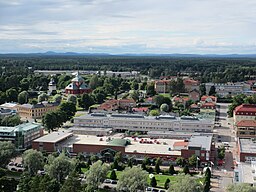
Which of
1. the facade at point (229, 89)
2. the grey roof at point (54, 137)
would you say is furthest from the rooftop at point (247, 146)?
the facade at point (229, 89)

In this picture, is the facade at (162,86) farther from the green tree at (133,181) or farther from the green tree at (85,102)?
the green tree at (133,181)

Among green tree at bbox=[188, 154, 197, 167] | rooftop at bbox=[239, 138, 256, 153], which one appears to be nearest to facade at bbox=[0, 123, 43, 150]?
green tree at bbox=[188, 154, 197, 167]

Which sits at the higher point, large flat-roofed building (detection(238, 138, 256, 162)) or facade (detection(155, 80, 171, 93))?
facade (detection(155, 80, 171, 93))

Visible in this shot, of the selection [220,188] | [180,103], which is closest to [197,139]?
[220,188]

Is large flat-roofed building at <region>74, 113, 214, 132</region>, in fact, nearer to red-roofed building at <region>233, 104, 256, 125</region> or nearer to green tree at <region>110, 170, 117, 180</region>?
red-roofed building at <region>233, 104, 256, 125</region>

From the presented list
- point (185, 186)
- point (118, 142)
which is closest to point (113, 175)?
point (118, 142)

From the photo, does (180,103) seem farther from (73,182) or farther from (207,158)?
(73,182)
